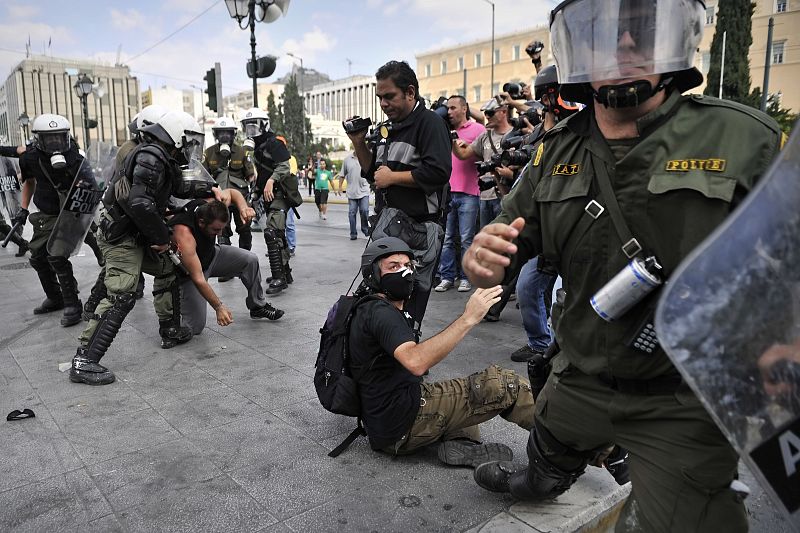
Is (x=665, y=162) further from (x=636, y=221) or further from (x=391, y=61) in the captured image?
(x=391, y=61)

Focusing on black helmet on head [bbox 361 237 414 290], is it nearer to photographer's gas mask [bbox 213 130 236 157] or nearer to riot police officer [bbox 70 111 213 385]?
riot police officer [bbox 70 111 213 385]

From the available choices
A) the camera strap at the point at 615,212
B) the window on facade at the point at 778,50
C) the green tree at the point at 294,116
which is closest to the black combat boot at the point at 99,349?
the camera strap at the point at 615,212

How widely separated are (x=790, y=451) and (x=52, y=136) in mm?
6091

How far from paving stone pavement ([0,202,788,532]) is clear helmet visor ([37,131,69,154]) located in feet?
5.59

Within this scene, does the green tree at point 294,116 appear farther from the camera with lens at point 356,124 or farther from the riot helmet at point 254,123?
the camera with lens at point 356,124

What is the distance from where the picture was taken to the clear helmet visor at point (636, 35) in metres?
1.61

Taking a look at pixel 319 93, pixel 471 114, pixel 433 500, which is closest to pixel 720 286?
pixel 433 500

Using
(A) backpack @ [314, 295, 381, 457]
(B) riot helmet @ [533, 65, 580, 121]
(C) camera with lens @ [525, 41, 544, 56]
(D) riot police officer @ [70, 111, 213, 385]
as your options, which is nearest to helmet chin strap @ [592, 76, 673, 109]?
(A) backpack @ [314, 295, 381, 457]

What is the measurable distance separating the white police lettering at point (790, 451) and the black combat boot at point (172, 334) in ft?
15.0

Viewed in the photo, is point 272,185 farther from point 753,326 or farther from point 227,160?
point 753,326

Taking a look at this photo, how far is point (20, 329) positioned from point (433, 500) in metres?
4.57

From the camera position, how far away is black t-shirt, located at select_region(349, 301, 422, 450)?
9.16 ft

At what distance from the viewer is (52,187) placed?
228 inches

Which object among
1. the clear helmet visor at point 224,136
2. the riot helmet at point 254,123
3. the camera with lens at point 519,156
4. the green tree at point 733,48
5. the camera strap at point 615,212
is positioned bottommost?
the camera strap at point 615,212
